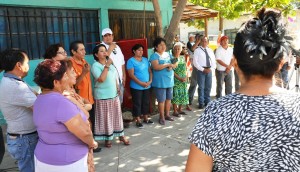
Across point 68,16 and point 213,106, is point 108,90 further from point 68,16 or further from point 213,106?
point 213,106

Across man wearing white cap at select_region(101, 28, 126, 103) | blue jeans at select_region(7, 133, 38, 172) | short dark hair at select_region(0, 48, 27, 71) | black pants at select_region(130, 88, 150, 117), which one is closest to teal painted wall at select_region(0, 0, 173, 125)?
man wearing white cap at select_region(101, 28, 126, 103)

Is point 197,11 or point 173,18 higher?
point 197,11

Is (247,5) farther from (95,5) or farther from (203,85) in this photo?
(95,5)

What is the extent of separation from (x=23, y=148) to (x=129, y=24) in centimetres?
520

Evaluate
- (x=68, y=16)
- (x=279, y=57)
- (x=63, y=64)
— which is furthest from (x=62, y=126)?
(x=68, y=16)

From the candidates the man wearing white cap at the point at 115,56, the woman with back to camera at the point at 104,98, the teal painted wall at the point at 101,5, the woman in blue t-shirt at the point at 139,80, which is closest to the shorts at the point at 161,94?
the woman in blue t-shirt at the point at 139,80

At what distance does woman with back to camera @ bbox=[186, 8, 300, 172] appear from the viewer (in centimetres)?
114


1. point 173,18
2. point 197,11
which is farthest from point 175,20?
point 197,11

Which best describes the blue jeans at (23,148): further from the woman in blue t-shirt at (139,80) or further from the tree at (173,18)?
the tree at (173,18)

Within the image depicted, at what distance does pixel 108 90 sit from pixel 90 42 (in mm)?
2593

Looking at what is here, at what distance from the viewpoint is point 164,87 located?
5473mm

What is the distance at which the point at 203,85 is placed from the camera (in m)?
6.61

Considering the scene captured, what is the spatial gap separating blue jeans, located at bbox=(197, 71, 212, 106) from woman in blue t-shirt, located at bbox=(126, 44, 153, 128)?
64.5 inches

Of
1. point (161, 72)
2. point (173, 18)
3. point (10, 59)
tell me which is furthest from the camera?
point (173, 18)
